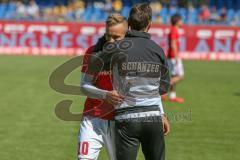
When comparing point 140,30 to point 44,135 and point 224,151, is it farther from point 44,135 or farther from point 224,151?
point 44,135

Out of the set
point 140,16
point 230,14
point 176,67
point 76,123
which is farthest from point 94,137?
point 230,14

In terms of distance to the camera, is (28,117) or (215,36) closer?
(28,117)

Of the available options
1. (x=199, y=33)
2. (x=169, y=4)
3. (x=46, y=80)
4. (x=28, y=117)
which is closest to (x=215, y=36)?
(x=199, y=33)

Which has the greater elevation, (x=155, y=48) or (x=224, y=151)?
(x=155, y=48)

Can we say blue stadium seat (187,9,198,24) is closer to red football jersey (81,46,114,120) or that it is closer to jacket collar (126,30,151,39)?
red football jersey (81,46,114,120)

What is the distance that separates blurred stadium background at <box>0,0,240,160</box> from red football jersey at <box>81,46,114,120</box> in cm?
276

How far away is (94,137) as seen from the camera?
6.29 metres

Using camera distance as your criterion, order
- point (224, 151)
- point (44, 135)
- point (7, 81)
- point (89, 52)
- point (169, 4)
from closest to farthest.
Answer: point (89, 52) < point (224, 151) < point (44, 135) < point (7, 81) < point (169, 4)

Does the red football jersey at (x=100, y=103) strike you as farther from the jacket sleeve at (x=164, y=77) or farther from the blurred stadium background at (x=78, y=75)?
the blurred stadium background at (x=78, y=75)

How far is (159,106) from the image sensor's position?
5.79m

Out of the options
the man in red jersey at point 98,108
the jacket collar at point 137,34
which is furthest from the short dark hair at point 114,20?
the jacket collar at point 137,34

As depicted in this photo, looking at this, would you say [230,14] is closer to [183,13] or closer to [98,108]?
[183,13]

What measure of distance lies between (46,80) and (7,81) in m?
1.36

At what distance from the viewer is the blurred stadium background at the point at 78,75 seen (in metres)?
10.0
